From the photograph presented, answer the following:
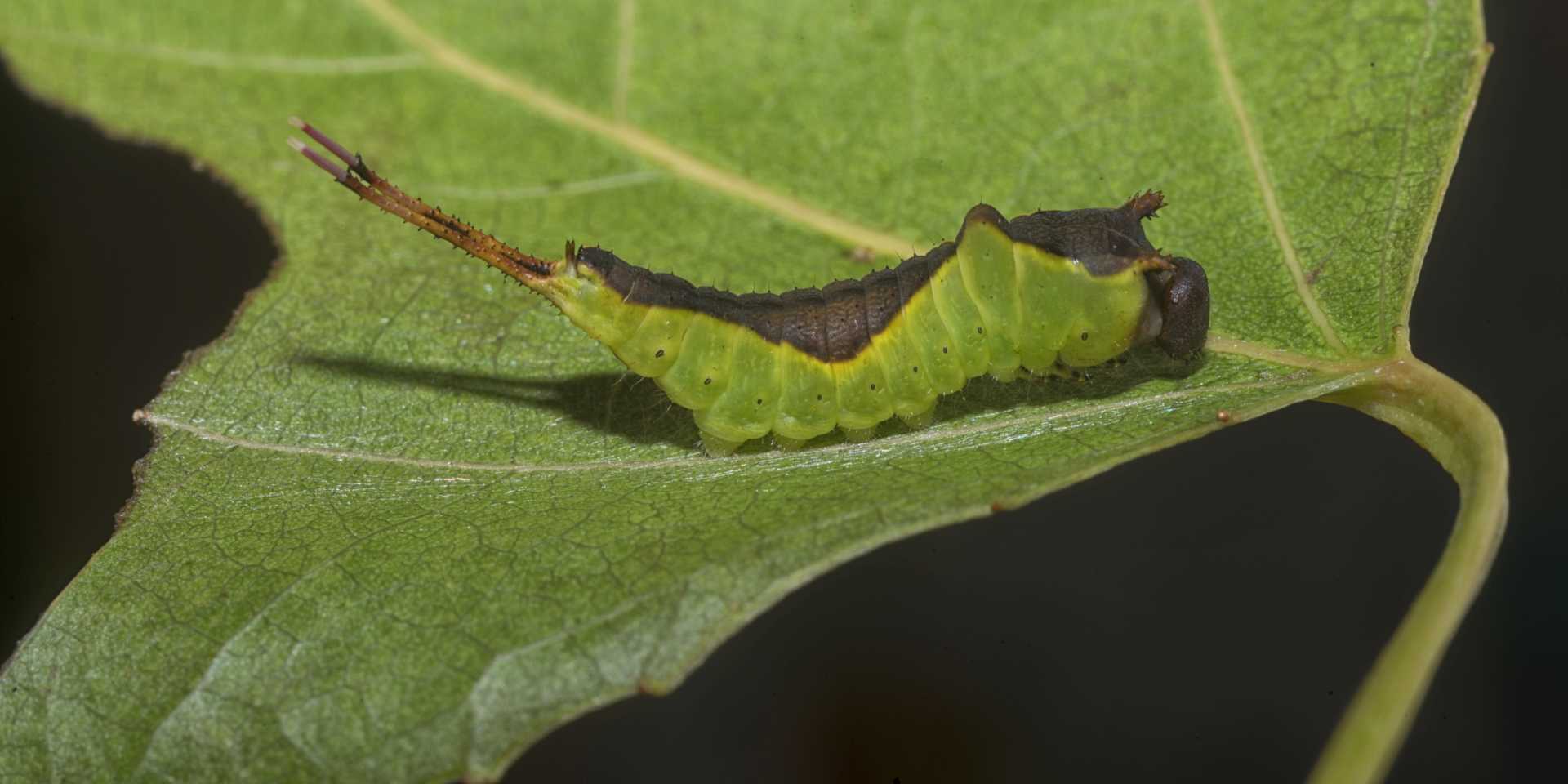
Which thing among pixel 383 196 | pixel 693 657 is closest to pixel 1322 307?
pixel 693 657

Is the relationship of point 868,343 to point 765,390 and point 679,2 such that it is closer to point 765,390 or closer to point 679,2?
point 765,390

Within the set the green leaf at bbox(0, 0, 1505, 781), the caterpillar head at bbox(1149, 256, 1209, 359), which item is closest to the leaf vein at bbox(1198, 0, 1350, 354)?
the green leaf at bbox(0, 0, 1505, 781)

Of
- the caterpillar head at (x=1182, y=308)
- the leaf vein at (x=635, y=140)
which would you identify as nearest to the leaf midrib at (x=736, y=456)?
the caterpillar head at (x=1182, y=308)

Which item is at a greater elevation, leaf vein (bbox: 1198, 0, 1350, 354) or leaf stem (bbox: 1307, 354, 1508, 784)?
leaf vein (bbox: 1198, 0, 1350, 354)

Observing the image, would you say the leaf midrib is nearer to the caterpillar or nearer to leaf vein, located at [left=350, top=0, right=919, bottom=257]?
the caterpillar

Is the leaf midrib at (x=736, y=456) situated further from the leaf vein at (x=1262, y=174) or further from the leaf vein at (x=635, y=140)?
the leaf vein at (x=635, y=140)

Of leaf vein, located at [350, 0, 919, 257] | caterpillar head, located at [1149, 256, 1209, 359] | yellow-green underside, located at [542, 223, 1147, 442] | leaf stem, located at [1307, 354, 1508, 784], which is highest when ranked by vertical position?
leaf vein, located at [350, 0, 919, 257]
